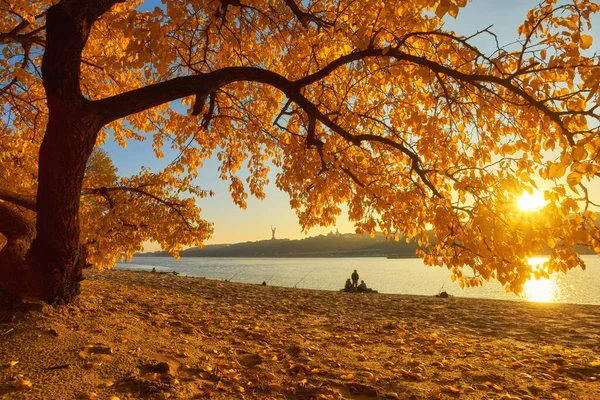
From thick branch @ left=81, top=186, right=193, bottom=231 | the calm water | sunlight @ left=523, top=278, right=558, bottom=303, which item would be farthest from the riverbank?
the calm water

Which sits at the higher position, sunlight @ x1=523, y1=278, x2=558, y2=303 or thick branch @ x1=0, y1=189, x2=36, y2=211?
thick branch @ x1=0, y1=189, x2=36, y2=211

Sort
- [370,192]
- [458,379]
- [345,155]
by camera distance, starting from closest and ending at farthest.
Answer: [458,379]
[370,192]
[345,155]

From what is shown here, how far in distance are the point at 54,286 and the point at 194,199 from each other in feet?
11.0

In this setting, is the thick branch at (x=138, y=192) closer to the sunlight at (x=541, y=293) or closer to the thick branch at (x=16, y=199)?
the thick branch at (x=16, y=199)

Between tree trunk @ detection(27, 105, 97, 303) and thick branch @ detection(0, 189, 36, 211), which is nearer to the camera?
tree trunk @ detection(27, 105, 97, 303)

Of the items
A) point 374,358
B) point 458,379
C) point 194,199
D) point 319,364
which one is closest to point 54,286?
point 194,199

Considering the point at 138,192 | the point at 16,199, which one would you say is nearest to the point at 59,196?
the point at 16,199

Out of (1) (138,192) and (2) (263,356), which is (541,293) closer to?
(2) (263,356)

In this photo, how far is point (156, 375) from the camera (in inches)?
152

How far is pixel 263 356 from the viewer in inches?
193

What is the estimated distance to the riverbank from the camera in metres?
3.77

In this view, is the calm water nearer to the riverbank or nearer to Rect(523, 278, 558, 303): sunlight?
Rect(523, 278, 558, 303): sunlight

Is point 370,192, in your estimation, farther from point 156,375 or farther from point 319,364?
point 156,375

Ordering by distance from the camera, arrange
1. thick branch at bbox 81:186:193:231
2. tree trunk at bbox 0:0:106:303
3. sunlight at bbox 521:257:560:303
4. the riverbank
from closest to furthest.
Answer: the riverbank → tree trunk at bbox 0:0:106:303 → thick branch at bbox 81:186:193:231 → sunlight at bbox 521:257:560:303
